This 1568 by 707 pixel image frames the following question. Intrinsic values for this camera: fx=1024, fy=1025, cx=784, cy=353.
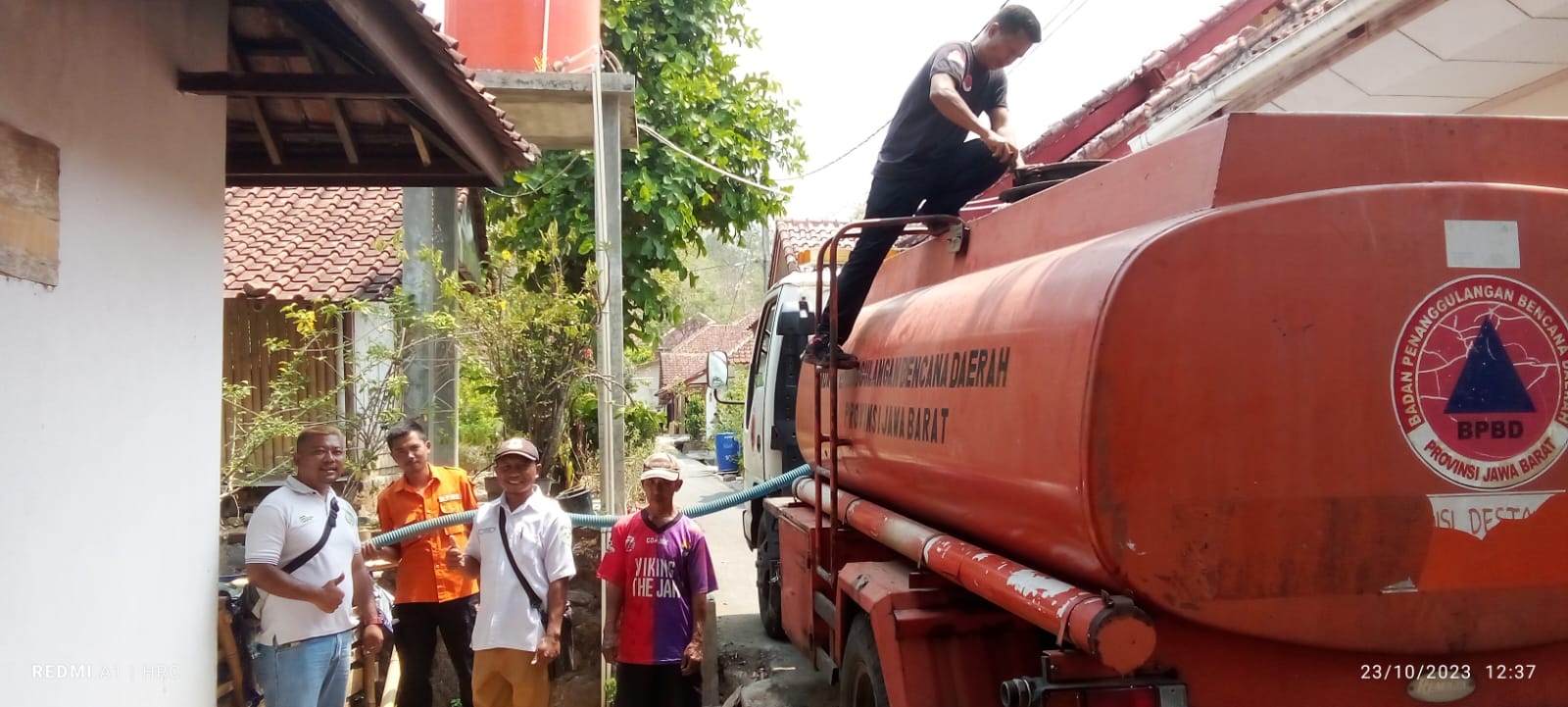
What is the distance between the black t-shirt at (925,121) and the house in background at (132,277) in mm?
1759

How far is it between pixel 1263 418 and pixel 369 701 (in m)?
4.19

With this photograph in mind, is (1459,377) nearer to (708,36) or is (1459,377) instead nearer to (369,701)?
(369,701)

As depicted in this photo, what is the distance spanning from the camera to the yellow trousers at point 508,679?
4.32 metres

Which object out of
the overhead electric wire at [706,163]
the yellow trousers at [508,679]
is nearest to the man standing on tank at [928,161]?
the yellow trousers at [508,679]

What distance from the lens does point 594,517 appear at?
5992 mm

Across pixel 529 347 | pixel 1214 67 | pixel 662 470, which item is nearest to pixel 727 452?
pixel 529 347

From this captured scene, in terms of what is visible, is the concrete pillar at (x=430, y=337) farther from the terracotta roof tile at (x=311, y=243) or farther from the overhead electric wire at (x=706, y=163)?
the overhead electric wire at (x=706, y=163)

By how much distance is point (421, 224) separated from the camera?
7738 mm

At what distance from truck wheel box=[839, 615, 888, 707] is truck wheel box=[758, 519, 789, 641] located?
288cm

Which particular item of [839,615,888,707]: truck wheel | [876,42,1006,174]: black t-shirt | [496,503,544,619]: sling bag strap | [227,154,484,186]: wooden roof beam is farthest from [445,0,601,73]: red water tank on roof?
[839,615,888,707]: truck wheel

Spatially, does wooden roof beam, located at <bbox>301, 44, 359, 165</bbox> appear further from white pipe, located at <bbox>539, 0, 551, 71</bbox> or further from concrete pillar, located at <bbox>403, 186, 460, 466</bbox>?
white pipe, located at <bbox>539, 0, 551, 71</bbox>

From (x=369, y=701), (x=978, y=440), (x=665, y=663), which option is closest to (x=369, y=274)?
(x=369, y=701)

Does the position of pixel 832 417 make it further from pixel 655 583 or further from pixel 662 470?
pixel 655 583

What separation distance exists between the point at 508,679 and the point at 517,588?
392 mm
